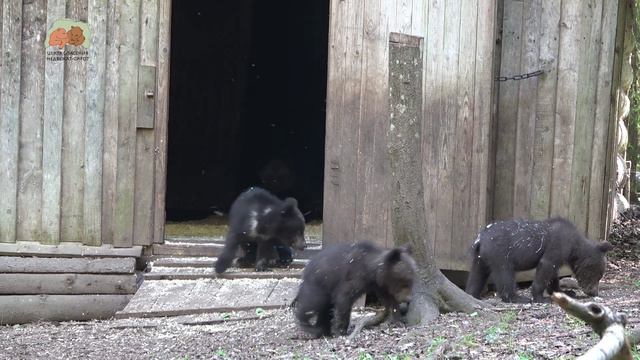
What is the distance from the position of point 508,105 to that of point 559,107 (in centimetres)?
63

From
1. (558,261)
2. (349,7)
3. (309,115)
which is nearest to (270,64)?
(309,115)

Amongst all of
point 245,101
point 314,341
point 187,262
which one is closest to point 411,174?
point 314,341

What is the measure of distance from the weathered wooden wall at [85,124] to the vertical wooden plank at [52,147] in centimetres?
1

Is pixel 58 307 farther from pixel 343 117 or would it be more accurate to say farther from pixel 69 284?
pixel 343 117

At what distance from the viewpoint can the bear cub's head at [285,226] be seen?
10.5 m

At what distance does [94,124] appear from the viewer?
10.2 meters

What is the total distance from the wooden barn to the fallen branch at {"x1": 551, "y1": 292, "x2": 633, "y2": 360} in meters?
6.26

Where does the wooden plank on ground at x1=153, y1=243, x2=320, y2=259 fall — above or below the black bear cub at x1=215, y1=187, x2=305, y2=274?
below

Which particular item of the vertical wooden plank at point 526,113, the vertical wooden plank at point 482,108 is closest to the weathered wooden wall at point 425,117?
the vertical wooden plank at point 482,108

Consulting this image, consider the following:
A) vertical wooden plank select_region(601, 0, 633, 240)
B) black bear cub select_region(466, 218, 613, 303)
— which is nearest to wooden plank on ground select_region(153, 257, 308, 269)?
black bear cub select_region(466, 218, 613, 303)

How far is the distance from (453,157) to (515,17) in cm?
194

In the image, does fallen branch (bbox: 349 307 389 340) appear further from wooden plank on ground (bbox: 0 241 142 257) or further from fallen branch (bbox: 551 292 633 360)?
fallen branch (bbox: 551 292 633 360)

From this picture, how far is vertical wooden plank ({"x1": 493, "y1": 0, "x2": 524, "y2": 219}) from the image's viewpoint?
1077cm

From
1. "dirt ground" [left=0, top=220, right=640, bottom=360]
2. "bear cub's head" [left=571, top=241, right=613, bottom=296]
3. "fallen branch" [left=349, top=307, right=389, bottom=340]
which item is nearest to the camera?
"dirt ground" [left=0, top=220, right=640, bottom=360]
